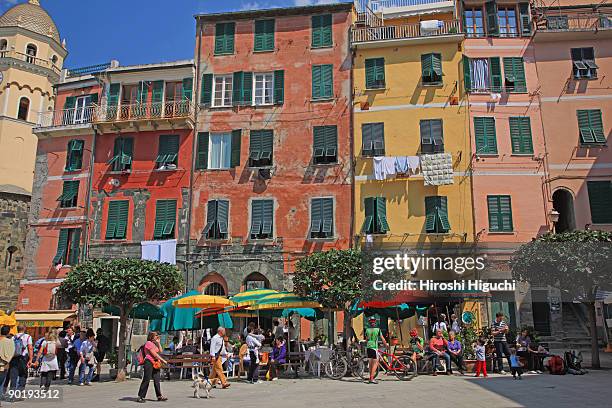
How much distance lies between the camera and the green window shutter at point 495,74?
26109 millimetres

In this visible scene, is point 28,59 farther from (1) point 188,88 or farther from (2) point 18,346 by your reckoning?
(2) point 18,346

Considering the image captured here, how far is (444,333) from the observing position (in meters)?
19.3

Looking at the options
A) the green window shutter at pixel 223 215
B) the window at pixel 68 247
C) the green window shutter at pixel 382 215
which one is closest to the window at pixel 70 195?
the window at pixel 68 247

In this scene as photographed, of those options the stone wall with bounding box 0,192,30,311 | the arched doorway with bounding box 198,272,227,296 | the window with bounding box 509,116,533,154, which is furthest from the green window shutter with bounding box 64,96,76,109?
the window with bounding box 509,116,533,154

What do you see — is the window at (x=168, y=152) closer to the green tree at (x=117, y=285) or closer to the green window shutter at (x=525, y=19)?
the green tree at (x=117, y=285)

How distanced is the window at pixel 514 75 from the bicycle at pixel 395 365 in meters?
15.3

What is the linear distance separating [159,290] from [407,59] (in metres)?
16.8

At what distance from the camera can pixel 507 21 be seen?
2714 cm

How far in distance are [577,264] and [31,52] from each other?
139ft

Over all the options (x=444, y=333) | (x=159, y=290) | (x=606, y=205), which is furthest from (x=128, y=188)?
(x=606, y=205)

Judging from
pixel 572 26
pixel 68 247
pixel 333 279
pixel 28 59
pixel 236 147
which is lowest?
pixel 333 279

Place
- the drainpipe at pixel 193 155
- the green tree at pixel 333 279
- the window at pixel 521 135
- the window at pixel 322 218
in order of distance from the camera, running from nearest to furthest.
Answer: the green tree at pixel 333 279
the window at pixel 521 135
the window at pixel 322 218
the drainpipe at pixel 193 155

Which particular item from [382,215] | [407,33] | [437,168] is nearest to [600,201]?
[437,168]

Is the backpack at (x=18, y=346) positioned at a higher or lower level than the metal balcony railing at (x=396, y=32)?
lower
